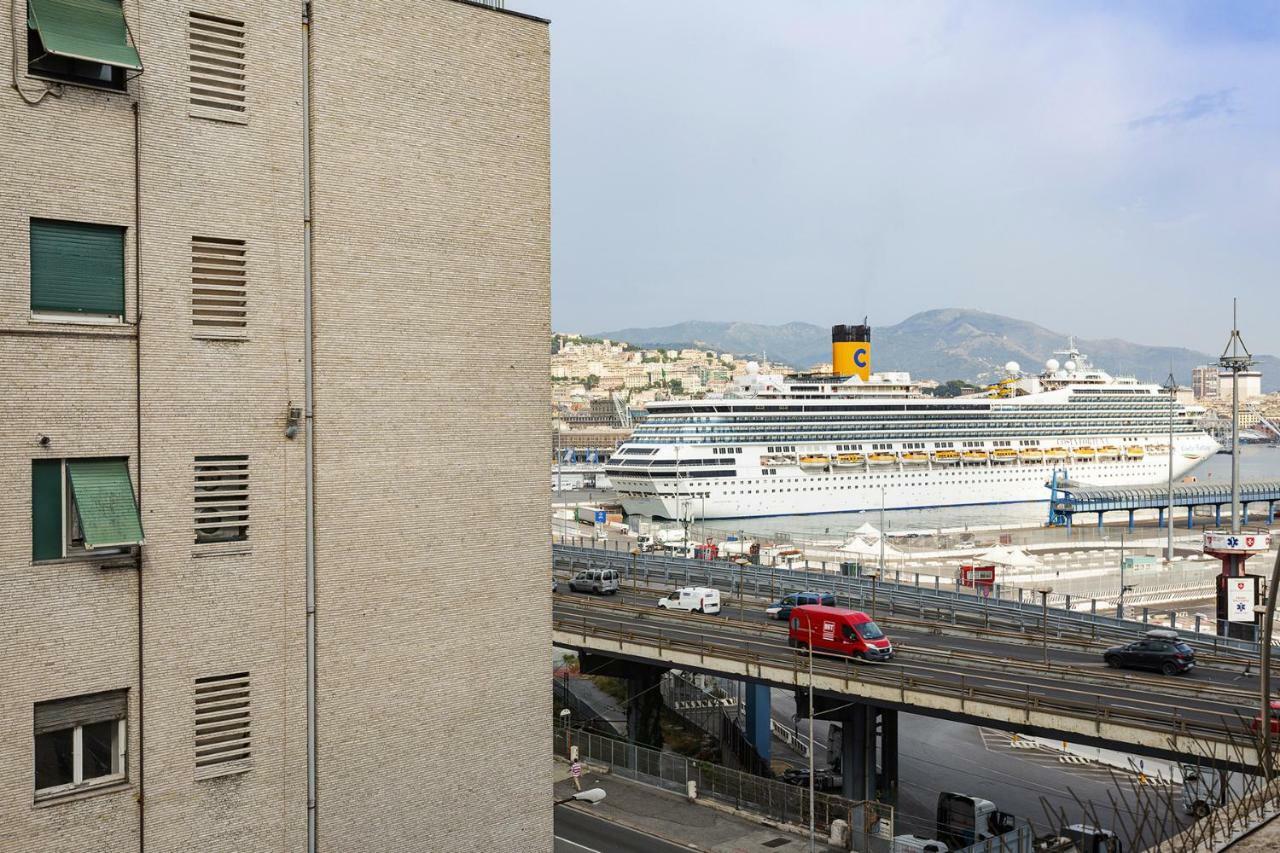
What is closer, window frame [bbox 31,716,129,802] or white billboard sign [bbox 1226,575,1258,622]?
window frame [bbox 31,716,129,802]

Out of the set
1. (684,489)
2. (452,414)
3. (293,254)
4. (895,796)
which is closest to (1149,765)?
(895,796)

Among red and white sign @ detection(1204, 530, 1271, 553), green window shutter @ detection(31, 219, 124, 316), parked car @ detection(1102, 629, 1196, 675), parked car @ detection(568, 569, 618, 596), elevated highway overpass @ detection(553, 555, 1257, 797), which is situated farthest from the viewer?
parked car @ detection(568, 569, 618, 596)

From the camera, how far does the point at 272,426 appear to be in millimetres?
10180

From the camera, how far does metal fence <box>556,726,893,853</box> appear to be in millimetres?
21369

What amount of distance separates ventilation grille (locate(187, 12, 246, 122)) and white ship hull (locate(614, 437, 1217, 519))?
260ft

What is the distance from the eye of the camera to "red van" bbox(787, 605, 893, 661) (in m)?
25.0

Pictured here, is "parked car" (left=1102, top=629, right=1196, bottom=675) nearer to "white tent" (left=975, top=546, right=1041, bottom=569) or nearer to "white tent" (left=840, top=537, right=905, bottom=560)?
"white tent" (left=975, top=546, right=1041, bottom=569)

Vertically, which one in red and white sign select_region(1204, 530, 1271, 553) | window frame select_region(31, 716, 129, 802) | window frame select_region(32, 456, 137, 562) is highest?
window frame select_region(32, 456, 137, 562)

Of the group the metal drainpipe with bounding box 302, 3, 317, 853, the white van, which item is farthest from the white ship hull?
the metal drainpipe with bounding box 302, 3, 317, 853

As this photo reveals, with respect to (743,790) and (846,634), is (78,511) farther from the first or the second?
(846,634)

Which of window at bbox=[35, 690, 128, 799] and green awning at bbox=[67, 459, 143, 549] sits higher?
green awning at bbox=[67, 459, 143, 549]

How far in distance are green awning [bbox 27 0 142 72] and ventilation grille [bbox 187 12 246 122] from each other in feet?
2.05

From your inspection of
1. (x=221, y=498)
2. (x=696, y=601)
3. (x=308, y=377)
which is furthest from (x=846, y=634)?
(x=221, y=498)

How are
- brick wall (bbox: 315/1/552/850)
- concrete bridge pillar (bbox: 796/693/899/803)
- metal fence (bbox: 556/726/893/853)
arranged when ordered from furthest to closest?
concrete bridge pillar (bbox: 796/693/899/803) → metal fence (bbox: 556/726/893/853) → brick wall (bbox: 315/1/552/850)
